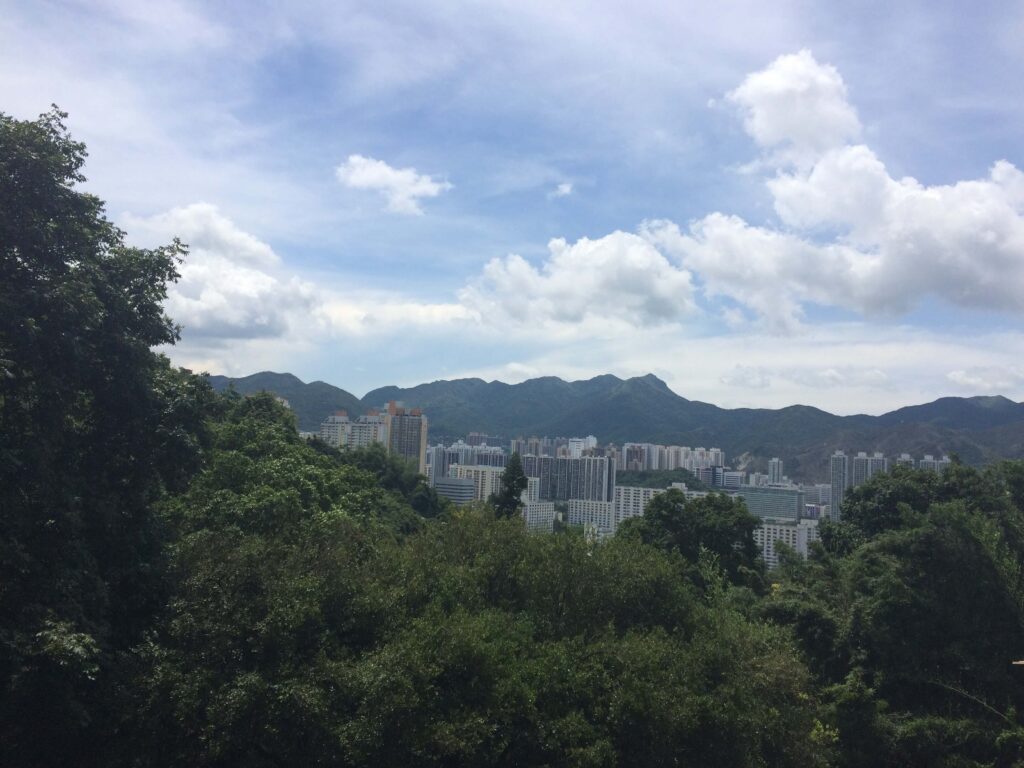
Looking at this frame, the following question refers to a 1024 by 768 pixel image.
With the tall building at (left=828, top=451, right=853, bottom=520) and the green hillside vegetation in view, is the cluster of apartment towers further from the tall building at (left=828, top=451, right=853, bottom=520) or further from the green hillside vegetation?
the green hillside vegetation

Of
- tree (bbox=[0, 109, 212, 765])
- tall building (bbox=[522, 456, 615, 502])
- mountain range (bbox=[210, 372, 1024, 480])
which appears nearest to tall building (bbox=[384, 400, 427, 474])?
tall building (bbox=[522, 456, 615, 502])

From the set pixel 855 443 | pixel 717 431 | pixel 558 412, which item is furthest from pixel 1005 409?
pixel 558 412

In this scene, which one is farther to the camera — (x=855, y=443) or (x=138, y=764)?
(x=855, y=443)

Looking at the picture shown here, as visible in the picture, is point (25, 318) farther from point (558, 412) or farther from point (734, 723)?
point (558, 412)

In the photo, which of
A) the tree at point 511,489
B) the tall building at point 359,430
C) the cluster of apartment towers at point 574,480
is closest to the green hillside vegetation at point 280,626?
the tree at point 511,489

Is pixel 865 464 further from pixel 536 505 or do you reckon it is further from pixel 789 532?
pixel 536 505

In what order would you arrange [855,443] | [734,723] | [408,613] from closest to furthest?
1. [734,723]
2. [408,613]
3. [855,443]

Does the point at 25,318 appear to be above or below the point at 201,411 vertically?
above
